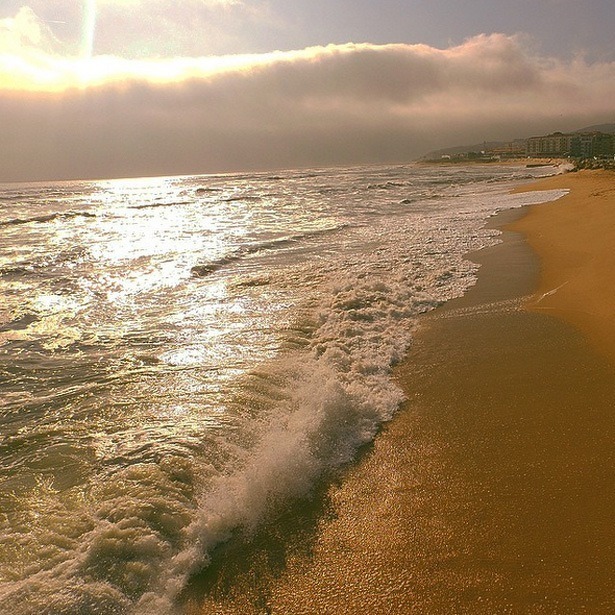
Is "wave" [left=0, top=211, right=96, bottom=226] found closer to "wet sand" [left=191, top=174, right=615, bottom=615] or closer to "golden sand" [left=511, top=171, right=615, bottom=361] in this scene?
"golden sand" [left=511, top=171, right=615, bottom=361]

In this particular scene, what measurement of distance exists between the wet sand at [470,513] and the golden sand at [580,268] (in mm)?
1378

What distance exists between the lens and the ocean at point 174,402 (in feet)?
9.49

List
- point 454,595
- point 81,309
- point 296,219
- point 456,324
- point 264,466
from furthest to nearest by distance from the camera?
point 296,219 → point 81,309 → point 456,324 → point 264,466 → point 454,595

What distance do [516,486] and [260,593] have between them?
1977mm

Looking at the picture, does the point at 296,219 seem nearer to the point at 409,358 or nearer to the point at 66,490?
the point at 409,358

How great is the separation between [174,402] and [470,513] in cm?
304

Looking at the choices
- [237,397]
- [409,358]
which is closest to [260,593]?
[237,397]

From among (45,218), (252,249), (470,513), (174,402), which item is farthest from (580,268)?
(45,218)

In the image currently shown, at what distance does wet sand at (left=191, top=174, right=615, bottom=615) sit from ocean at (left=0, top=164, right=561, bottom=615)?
34 centimetres

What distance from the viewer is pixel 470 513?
10.3 feet

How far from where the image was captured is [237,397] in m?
4.80

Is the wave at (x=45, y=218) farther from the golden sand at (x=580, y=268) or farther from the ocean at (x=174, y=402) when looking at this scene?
the golden sand at (x=580, y=268)

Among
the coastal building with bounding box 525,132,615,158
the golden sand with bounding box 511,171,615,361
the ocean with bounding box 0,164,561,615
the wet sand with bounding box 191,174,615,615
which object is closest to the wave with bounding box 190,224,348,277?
the ocean with bounding box 0,164,561,615

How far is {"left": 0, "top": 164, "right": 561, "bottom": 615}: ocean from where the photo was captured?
2893 millimetres
